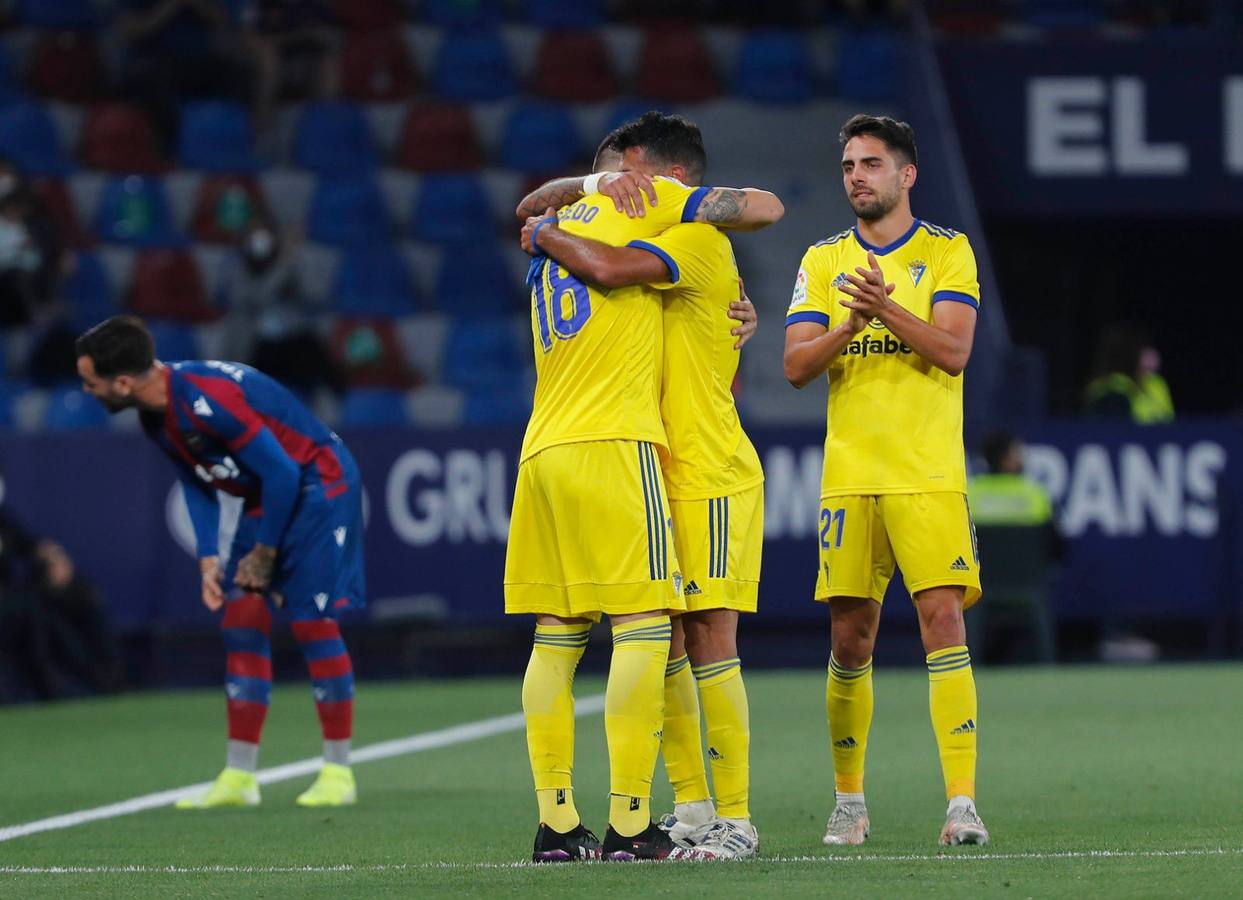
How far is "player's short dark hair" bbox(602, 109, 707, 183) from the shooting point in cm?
650

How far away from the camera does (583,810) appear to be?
782cm

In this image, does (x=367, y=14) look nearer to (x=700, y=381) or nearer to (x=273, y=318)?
(x=273, y=318)

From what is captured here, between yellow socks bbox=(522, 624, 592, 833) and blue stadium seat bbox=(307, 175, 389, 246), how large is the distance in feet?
42.3

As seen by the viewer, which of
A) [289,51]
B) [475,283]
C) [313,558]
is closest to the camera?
[313,558]

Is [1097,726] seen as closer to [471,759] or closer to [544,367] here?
[471,759]

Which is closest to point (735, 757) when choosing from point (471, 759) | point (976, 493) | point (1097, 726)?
point (471, 759)

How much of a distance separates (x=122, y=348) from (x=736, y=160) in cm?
1124

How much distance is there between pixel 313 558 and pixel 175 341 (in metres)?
9.38

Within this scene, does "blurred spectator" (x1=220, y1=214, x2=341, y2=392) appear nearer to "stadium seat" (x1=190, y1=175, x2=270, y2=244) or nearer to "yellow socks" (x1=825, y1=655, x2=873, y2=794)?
"stadium seat" (x1=190, y1=175, x2=270, y2=244)

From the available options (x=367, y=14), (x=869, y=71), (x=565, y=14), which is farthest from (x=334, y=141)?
(x=869, y=71)

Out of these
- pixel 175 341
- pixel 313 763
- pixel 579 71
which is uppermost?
pixel 579 71

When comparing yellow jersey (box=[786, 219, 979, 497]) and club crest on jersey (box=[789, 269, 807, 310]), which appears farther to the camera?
club crest on jersey (box=[789, 269, 807, 310])

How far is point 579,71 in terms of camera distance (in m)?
19.7

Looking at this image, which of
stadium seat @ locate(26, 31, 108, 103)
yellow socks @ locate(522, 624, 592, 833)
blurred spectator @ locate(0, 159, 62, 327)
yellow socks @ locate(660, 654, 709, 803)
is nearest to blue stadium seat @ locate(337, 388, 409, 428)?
blurred spectator @ locate(0, 159, 62, 327)
